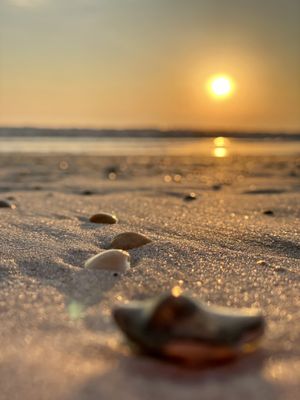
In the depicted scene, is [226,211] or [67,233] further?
[226,211]

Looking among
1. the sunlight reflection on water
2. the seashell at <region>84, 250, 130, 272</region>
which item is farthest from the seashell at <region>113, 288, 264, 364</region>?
the sunlight reflection on water

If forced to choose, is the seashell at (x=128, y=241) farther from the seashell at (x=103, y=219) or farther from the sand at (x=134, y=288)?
the seashell at (x=103, y=219)

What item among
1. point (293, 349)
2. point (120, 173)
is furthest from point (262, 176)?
point (293, 349)

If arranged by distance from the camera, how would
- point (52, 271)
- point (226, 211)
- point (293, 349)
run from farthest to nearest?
1. point (226, 211)
2. point (52, 271)
3. point (293, 349)

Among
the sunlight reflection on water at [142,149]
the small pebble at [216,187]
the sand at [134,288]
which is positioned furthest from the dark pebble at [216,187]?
the sunlight reflection on water at [142,149]

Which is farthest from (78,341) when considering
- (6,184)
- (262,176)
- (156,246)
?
(262,176)

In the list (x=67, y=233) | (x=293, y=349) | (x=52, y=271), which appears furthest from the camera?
(x=67, y=233)

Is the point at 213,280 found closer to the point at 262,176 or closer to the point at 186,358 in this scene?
the point at 186,358
